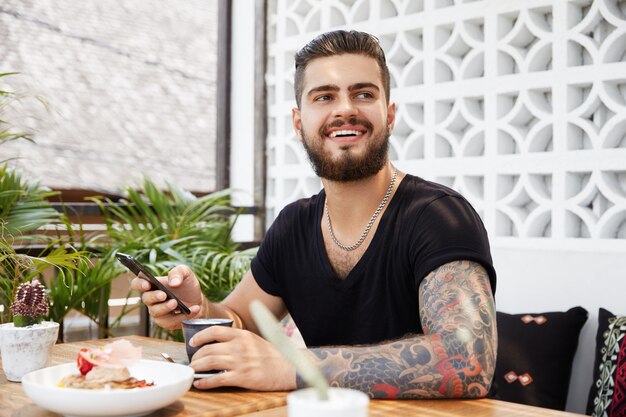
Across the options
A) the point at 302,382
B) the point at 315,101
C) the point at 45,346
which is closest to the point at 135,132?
the point at 315,101

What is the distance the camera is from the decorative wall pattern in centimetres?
295

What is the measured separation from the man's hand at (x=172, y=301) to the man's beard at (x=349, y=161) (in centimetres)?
46

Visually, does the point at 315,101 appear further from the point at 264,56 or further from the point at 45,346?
the point at 264,56

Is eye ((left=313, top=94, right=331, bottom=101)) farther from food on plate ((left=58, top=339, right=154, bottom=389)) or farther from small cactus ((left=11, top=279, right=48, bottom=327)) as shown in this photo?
food on plate ((left=58, top=339, right=154, bottom=389))

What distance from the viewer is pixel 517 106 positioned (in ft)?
10.5

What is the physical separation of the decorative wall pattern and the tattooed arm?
4.94 feet

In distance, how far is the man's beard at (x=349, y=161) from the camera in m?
2.08

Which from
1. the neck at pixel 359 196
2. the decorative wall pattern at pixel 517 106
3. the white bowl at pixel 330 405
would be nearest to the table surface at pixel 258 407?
the white bowl at pixel 330 405

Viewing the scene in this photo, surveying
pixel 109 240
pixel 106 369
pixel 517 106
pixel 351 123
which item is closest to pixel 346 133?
pixel 351 123

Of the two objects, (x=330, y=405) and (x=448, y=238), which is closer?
(x=330, y=405)

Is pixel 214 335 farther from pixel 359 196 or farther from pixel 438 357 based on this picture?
pixel 359 196

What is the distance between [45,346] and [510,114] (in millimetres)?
2189

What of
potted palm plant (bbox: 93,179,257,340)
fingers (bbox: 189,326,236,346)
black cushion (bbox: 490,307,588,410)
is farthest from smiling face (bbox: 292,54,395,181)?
potted palm plant (bbox: 93,179,257,340)

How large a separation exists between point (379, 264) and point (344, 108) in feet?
1.41
